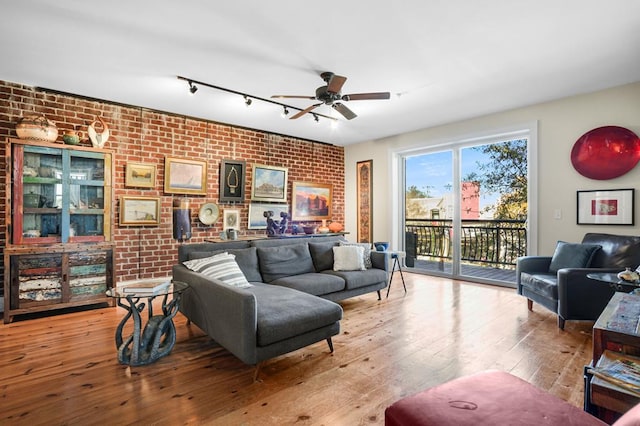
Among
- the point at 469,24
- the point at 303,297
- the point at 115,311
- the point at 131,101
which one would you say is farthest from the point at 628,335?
the point at 131,101

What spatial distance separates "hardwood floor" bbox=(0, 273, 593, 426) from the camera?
1.77 meters

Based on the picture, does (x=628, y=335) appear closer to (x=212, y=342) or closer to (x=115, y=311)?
(x=212, y=342)

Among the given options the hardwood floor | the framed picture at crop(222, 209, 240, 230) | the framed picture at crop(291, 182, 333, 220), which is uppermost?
the framed picture at crop(291, 182, 333, 220)

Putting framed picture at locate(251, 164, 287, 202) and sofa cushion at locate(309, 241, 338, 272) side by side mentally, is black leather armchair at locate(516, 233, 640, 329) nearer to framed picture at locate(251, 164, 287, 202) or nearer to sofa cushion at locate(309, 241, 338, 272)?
sofa cushion at locate(309, 241, 338, 272)

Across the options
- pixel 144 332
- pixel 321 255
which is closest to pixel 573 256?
pixel 321 255

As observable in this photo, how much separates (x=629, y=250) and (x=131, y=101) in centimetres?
568

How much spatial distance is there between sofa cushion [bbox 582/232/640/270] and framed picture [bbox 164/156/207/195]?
4.86 meters

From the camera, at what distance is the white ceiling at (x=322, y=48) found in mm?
2236

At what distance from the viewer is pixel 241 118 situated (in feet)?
15.6

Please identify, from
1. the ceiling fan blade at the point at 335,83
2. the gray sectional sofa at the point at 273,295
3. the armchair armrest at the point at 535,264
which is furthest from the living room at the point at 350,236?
the ceiling fan blade at the point at 335,83

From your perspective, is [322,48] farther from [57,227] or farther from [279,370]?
[57,227]

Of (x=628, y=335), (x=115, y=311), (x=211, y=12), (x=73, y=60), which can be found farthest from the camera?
(x=115, y=311)

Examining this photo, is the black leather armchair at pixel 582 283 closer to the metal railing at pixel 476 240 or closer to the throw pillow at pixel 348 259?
the metal railing at pixel 476 240

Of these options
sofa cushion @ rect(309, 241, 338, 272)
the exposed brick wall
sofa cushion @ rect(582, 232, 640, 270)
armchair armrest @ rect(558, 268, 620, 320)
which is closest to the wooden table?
armchair armrest @ rect(558, 268, 620, 320)
